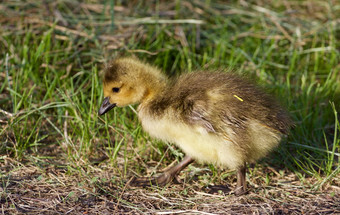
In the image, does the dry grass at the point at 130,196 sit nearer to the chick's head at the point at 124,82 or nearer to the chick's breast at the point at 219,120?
the chick's breast at the point at 219,120

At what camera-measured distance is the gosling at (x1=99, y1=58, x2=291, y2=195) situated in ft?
7.12

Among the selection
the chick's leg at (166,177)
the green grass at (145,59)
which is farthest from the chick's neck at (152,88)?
the chick's leg at (166,177)

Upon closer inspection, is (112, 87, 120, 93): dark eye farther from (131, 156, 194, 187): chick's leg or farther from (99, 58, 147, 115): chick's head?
(131, 156, 194, 187): chick's leg

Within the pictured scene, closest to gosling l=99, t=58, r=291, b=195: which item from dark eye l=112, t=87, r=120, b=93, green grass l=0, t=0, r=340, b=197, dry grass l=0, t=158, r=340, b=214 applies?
dark eye l=112, t=87, r=120, b=93

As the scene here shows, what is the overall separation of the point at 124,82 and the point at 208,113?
58 centimetres

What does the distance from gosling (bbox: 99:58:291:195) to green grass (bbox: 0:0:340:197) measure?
32 cm

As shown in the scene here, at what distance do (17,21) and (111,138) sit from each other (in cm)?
154

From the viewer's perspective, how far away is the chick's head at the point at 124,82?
2471 mm

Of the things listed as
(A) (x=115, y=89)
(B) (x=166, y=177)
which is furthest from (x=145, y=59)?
(B) (x=166, y=177)

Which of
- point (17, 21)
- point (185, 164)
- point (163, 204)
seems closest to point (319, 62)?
point (185, 164)

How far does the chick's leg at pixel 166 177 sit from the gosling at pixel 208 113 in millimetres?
13

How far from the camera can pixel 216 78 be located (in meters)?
2.36

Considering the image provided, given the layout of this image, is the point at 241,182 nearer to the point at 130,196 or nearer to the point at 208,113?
the point at 208,113

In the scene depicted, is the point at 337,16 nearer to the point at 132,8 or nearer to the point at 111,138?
the point at 132,8
